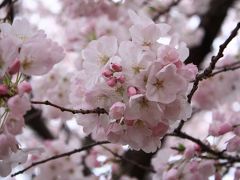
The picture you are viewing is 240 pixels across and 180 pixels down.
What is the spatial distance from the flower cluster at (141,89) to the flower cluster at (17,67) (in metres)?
0.17

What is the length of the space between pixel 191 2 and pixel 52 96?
3401mm

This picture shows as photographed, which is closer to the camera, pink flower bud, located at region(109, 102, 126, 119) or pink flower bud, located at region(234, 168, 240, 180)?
pink flower bud, located at region(109, 102, 126, 119)

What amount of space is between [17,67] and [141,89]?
381 millimetres

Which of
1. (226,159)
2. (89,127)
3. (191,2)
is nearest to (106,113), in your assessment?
(89,127)

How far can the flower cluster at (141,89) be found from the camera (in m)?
1.33

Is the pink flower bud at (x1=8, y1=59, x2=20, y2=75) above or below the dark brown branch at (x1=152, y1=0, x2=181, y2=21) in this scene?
→ below

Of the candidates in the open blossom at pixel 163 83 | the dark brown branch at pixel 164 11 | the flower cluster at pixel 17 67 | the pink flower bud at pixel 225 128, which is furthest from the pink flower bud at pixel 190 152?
the dark brown branch at pixel 164 11

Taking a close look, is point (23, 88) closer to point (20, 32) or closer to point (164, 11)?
point (20, 32)

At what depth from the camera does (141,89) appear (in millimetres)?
1346

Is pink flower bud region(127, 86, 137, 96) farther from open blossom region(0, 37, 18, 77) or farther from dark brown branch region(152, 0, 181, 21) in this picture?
dark brown branch region(152, 0, 181, 21)

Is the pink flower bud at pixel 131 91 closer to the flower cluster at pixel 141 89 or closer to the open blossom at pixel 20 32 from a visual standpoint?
the flower cluster at pixel 141 89

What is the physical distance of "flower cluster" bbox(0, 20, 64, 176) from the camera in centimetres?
135

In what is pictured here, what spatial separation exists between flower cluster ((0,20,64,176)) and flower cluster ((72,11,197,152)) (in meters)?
0.17

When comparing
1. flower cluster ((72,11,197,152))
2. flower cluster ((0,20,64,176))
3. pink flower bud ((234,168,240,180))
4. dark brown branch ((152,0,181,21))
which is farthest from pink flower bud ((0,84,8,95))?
dark brown branch ((152,0,181,21))
